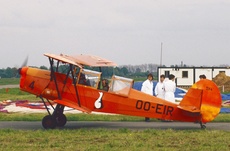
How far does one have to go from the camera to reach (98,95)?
16547mm

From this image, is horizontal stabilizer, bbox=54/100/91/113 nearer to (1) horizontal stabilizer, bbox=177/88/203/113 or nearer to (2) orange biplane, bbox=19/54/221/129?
(2) orange biplane, bbox=19/54/221/129

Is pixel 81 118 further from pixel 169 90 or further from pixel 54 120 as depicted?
pixel 169 90

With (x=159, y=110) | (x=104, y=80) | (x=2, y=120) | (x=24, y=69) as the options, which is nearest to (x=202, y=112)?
(x=159, y=110)

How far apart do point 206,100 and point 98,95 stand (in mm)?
3637

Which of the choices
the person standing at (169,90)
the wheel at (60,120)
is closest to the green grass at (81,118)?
the person standing at (169,90)

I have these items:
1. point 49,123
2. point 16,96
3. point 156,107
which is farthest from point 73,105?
point 16,96

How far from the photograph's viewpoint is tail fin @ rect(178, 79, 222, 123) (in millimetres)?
15781

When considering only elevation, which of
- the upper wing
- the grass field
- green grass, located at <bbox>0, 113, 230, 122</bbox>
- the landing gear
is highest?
the upper wing

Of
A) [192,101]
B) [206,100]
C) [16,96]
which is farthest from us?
[16,96]

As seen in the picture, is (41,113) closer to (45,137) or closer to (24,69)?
(24,69)

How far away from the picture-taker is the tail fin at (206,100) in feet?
51.8

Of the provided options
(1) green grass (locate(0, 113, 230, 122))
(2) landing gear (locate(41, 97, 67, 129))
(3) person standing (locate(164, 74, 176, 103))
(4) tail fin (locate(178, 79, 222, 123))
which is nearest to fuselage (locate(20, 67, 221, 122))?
(4) tail fin (locate(178, 79, 222, 123))

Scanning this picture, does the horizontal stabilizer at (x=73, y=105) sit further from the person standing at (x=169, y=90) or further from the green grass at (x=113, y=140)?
the person standing at (x=169, y=90)

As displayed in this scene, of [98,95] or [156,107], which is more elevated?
[98,95]
